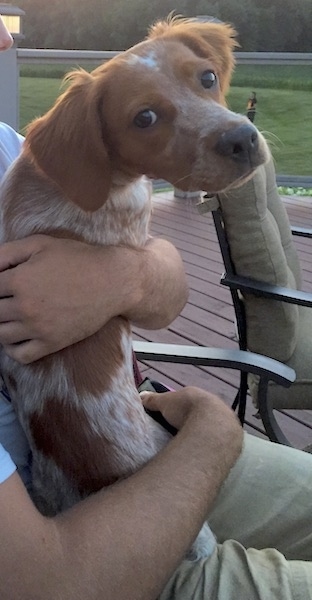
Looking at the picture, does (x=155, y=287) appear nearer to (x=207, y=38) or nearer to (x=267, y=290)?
(x=207, y=38)

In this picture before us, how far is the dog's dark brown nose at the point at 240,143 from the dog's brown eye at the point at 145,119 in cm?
13

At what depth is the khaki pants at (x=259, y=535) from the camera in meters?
1.08

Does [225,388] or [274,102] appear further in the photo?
[274,102]

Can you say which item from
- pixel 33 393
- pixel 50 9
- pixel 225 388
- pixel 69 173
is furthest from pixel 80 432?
pixel 50 9

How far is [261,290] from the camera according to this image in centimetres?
214

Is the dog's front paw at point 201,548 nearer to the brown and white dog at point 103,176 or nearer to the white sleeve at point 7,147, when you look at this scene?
the brown and white dog at point 103,176

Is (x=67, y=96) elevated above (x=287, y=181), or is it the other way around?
(x=67, y=96)

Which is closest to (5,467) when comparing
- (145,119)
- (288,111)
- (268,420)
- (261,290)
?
(145,119)

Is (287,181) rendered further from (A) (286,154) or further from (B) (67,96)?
(B) (67,96)

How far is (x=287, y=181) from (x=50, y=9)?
8.97ft

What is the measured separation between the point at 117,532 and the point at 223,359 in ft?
2.60

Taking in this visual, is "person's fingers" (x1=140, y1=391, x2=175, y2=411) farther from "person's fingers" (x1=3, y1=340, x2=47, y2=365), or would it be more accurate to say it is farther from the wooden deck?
the wooden deck

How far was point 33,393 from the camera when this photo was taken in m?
1.13

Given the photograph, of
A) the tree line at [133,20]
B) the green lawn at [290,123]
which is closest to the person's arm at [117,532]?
the tree line at [133,20]
